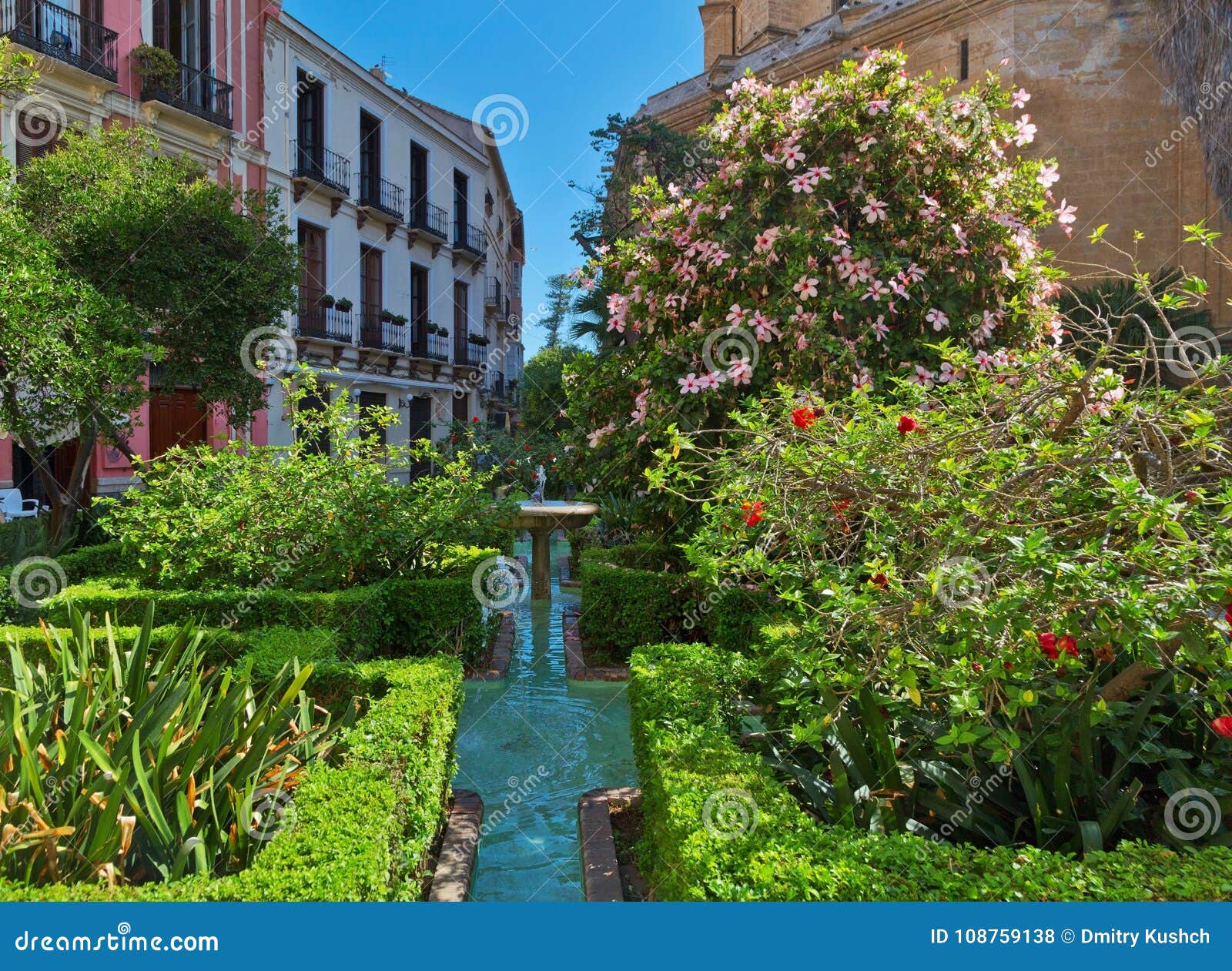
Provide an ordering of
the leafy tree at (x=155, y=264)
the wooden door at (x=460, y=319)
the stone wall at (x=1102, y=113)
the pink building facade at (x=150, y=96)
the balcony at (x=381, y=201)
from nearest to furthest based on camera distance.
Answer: the leafy tree at (x=155, y=264) → the pink building facade at (x=150, y=96) → the stone wall at (x=1102, y=113) → the balcony at (x=381, y=201) → the wooden door at (x=460, y=319)

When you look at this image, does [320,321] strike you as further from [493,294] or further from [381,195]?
[493,294]

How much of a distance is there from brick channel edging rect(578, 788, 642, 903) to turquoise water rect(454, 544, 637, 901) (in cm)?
8

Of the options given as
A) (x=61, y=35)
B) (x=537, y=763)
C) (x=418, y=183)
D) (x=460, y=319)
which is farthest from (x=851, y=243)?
(x=460, y=319)

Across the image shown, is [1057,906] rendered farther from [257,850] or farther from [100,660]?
[100,660]

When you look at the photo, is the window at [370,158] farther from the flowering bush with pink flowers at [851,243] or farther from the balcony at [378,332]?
the flowering bush with pink flowers at [851,243]

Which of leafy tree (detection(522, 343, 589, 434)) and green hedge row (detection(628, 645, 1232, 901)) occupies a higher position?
leafy tree (detection(522, 343, 589, 434))

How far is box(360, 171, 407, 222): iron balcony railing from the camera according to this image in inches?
859

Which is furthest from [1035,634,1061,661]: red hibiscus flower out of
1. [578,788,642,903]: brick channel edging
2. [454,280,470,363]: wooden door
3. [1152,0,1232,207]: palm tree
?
→ [454,280,470,363]: wooden door

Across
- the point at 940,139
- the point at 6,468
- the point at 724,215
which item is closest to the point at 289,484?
the point at 724,215

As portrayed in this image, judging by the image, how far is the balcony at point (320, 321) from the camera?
64.6 feet

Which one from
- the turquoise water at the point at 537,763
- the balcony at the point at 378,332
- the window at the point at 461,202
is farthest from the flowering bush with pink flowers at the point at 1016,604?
the window at the point at 461,202

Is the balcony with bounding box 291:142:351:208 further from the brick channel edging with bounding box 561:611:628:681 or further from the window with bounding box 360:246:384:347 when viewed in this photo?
the brick channel edging with bounding box 561:611:628:681

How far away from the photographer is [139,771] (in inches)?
112

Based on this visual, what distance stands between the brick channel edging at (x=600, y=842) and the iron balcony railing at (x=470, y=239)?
75.4 feet
